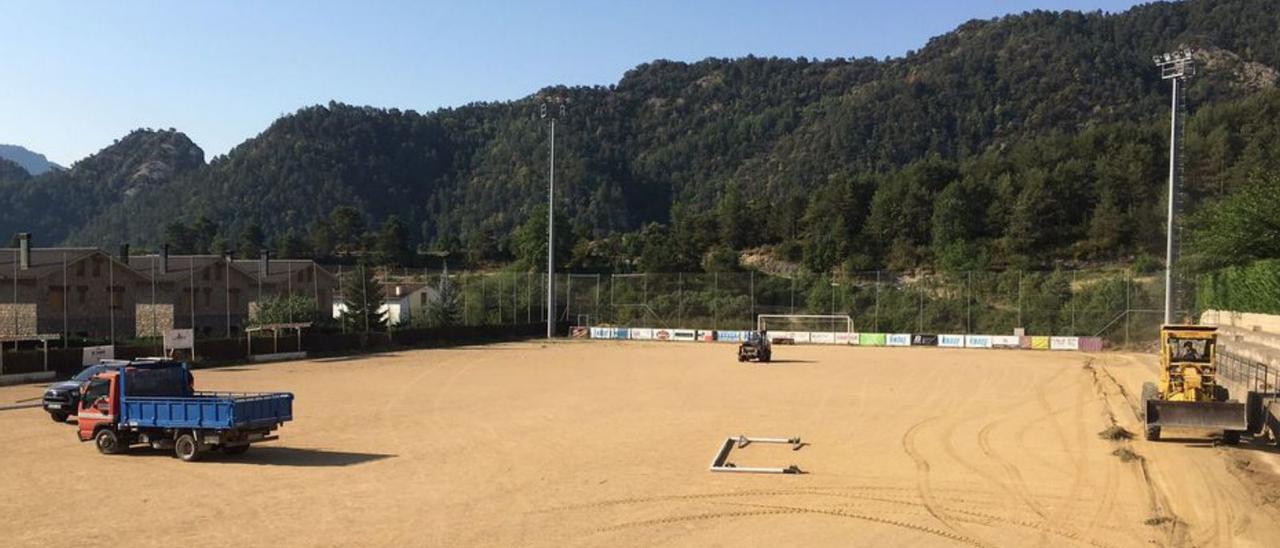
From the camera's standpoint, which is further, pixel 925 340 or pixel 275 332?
pixel 925 340

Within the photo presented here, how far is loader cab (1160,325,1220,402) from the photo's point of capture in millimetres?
21469

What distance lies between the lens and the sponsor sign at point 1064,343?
64188 millimetres

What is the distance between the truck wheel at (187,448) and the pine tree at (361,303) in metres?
47.5

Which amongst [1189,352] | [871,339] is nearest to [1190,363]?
[1189,352]

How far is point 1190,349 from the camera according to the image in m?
21.6

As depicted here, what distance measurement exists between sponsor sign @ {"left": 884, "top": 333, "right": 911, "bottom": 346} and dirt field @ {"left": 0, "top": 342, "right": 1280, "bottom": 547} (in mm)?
36767

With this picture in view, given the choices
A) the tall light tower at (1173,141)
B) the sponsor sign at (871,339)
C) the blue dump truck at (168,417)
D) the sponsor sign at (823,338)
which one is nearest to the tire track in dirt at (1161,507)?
the blue dump truck at (168,417)

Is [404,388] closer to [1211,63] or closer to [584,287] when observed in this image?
[584,287]

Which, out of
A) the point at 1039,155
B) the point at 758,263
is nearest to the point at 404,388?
the point at 758,263

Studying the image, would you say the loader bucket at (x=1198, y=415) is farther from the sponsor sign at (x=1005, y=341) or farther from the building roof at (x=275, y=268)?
the building roof at (x=275, y=268)

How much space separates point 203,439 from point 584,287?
6865cm

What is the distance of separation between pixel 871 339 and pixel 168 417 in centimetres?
5728

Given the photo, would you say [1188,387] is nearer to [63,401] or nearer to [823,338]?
[63,401]

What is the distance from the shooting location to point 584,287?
87.2m
